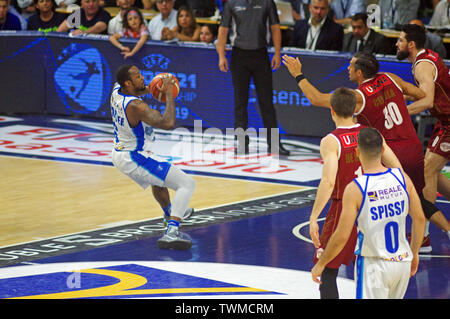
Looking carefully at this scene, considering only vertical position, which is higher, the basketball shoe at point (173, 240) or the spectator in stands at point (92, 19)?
the spectator in stands at point (92, 19)

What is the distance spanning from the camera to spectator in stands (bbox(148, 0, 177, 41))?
15869mm

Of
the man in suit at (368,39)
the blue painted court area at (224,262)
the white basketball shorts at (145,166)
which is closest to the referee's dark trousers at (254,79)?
the man in suit at (368,39)

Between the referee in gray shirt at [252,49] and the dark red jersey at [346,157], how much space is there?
6.77 m

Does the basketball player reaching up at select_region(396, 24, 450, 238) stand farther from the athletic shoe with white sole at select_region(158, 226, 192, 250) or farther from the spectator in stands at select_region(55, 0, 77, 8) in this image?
the spectator in stands at select_region(55, 0, 77, 8)

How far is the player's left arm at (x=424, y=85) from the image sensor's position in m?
8.12

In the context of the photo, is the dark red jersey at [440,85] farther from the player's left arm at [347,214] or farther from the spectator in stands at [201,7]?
the spectator in stands at [201,7]

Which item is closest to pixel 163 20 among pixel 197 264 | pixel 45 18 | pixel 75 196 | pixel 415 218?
pixel 45 18

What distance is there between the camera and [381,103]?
25.1ft

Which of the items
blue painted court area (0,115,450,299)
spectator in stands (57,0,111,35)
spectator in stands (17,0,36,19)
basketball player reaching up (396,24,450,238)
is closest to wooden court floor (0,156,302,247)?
blue painted court area (0,115,450,299)

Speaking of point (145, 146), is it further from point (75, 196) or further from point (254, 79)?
point (254, 79)

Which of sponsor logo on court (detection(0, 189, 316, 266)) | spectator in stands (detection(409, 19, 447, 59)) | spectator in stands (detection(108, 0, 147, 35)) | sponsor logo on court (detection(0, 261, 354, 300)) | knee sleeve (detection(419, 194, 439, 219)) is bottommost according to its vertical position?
sponsor logo on court (detection(0, 189, 316, 266))

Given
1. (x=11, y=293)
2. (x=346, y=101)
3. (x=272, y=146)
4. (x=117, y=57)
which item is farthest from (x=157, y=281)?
(x=117, y=57)

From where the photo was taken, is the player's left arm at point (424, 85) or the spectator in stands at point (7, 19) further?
the spectator in stands at point (7, 19)

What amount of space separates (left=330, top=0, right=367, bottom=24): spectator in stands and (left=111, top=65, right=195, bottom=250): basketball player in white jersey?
7.86 m
